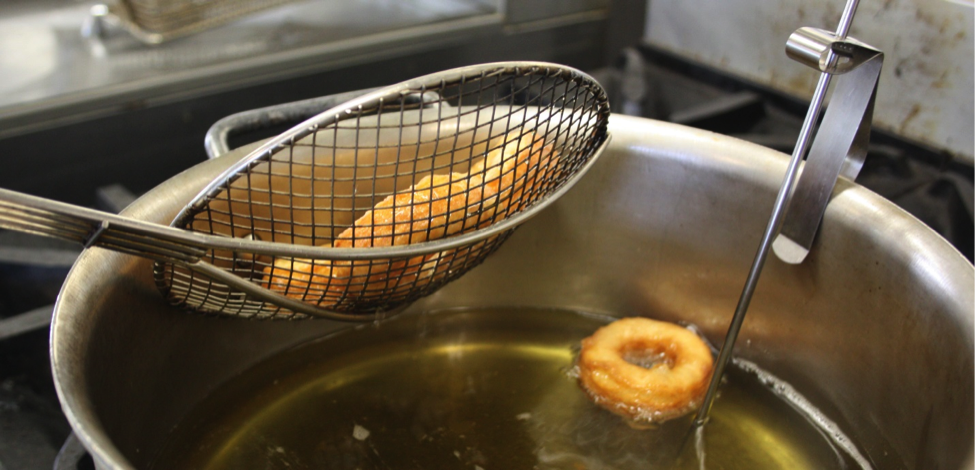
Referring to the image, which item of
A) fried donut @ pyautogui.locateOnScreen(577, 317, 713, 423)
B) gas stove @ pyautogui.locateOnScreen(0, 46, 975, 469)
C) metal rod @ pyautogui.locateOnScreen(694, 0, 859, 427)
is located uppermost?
metal rod @ pyautogui.locateOnScreen(694, 0, 859, 427)

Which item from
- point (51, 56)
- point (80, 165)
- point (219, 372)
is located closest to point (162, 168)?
point (80, 165)

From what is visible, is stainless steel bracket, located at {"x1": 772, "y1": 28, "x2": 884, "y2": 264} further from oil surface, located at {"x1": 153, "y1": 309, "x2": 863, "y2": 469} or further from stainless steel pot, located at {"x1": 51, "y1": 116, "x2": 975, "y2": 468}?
oil surface, located at {"x1": 153, "y1": 309, "x2": 863, "y2": 469}

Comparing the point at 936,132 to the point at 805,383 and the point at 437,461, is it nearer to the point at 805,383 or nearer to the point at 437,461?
the point at 805,383

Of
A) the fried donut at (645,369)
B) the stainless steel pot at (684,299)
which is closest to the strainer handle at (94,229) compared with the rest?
the stainless steel pot at (684,299)

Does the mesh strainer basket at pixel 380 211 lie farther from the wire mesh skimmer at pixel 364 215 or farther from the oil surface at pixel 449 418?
the oil surface at pixel 449 418

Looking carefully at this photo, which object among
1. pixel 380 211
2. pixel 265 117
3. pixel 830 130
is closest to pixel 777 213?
pixel 830 130

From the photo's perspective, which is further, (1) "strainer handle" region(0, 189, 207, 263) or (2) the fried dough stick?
(2) the fried dough stick

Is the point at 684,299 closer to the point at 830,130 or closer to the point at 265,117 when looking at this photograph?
the point at 830,130

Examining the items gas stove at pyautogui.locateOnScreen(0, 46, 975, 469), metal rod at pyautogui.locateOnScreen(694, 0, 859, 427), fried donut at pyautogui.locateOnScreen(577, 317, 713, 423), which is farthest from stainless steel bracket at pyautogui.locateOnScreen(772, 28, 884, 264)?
gas stove at pyautogui.locateOnScreen(0, 46, 975, 469)
